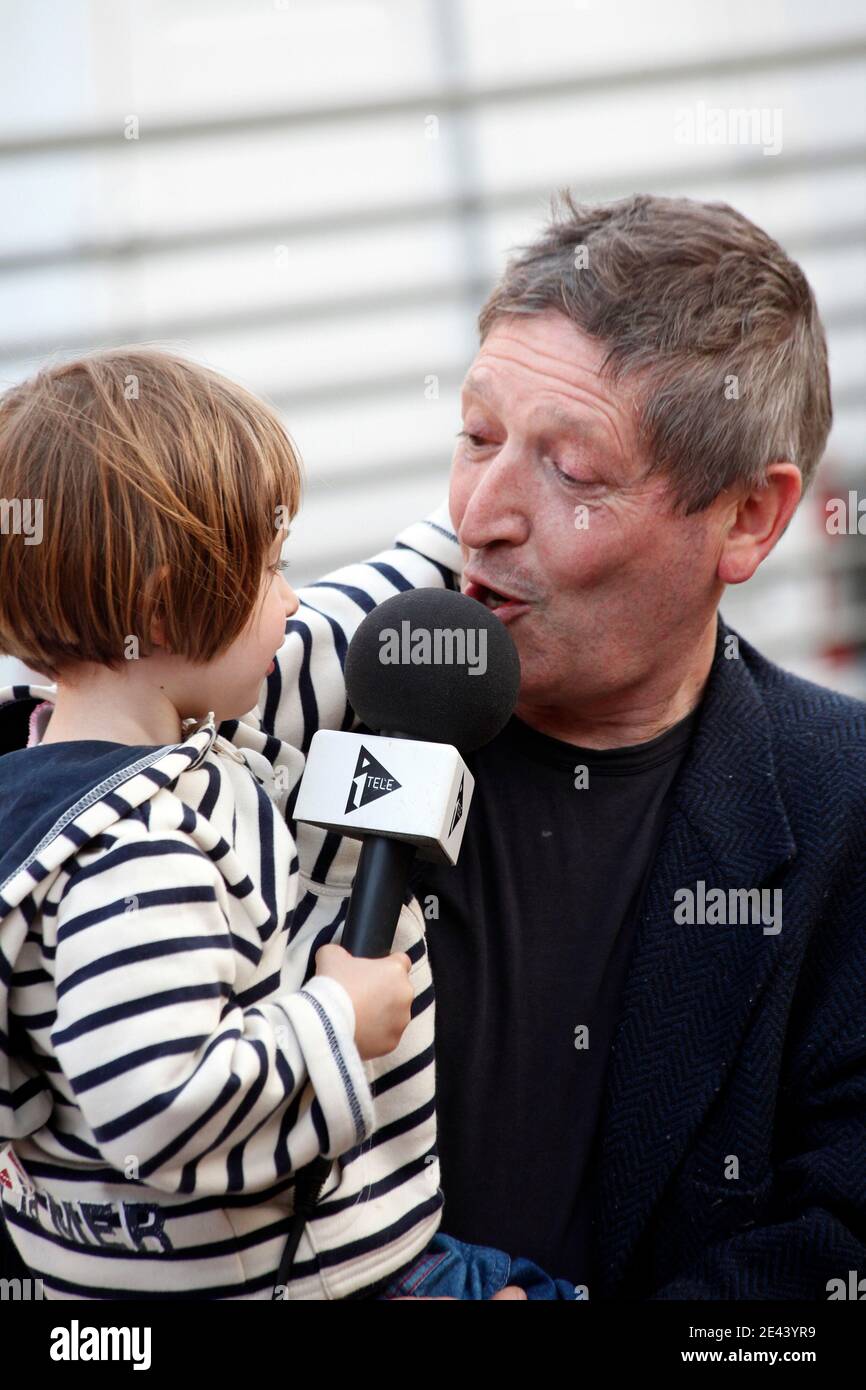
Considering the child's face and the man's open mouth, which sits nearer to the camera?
the child's face

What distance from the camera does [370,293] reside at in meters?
5.70

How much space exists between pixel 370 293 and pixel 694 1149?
15.5 feet

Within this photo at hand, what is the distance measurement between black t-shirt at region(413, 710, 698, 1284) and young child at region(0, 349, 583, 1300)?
0.17 metres

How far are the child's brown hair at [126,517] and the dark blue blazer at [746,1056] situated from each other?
71 cm

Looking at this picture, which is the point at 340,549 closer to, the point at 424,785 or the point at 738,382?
the point at 738,382

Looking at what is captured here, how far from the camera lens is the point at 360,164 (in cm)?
568

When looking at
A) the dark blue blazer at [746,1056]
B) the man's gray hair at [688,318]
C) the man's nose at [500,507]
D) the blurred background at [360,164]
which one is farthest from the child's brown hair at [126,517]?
the blurred background at [360,164]

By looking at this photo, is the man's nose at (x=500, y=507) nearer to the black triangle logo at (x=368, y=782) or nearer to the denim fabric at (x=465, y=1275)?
the black triangle logo at (x=368, y=782)

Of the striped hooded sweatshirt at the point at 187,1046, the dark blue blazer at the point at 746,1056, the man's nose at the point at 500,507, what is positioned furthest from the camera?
the man's nose at the point at 500,507

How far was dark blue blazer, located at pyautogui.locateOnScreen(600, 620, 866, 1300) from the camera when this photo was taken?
153 cm

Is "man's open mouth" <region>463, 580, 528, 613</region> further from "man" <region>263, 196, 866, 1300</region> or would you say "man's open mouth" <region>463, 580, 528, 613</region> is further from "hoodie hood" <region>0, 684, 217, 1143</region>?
"hoodie hood" <region>0, 684, 217, 1143</region>

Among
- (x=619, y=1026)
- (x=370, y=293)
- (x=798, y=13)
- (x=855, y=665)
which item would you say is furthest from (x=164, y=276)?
(x=619, y=1026)

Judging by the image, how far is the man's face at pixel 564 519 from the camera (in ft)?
5.39

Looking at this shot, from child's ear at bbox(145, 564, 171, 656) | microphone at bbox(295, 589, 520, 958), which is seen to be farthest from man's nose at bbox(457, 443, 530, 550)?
child's ear at bbox(145, 564, 171, 656)
